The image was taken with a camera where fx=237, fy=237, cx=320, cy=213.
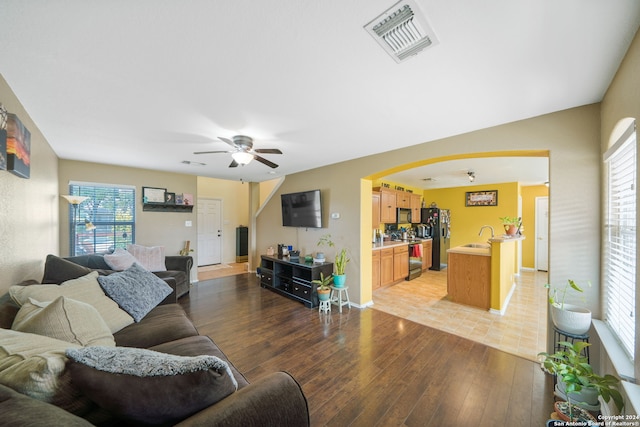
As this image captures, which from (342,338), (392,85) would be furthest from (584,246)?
(342,338)

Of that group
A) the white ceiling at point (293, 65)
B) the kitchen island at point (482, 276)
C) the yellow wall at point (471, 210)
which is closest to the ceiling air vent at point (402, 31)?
the white ceiling at point (293, 65)

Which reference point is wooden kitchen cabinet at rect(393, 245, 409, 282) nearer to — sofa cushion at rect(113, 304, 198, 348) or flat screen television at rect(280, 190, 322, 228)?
flat screen television at rect(280, 190, 322, 228)

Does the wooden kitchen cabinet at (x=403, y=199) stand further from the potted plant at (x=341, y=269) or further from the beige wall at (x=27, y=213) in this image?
the beige wall at (x=27, y=213)

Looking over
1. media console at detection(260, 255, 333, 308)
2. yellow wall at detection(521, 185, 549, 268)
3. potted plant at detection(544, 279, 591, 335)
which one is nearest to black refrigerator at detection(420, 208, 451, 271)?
yellow wall at detection(521, 185, 549, 268)

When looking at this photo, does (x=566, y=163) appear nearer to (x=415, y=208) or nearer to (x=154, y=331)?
(x=154, y=331)

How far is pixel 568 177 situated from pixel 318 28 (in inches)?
93.0

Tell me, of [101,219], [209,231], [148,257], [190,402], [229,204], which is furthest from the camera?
[229,204]

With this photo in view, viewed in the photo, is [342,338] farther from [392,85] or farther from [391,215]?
[391,215]

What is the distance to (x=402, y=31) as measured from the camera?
122cm

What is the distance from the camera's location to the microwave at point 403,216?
5.89 m

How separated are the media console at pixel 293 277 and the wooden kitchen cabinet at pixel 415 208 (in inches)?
134

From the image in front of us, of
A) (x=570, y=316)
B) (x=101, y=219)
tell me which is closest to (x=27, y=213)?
(x=101, y=219)

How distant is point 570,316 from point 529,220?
582 centimetres

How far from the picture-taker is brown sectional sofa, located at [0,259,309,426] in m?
0.58
